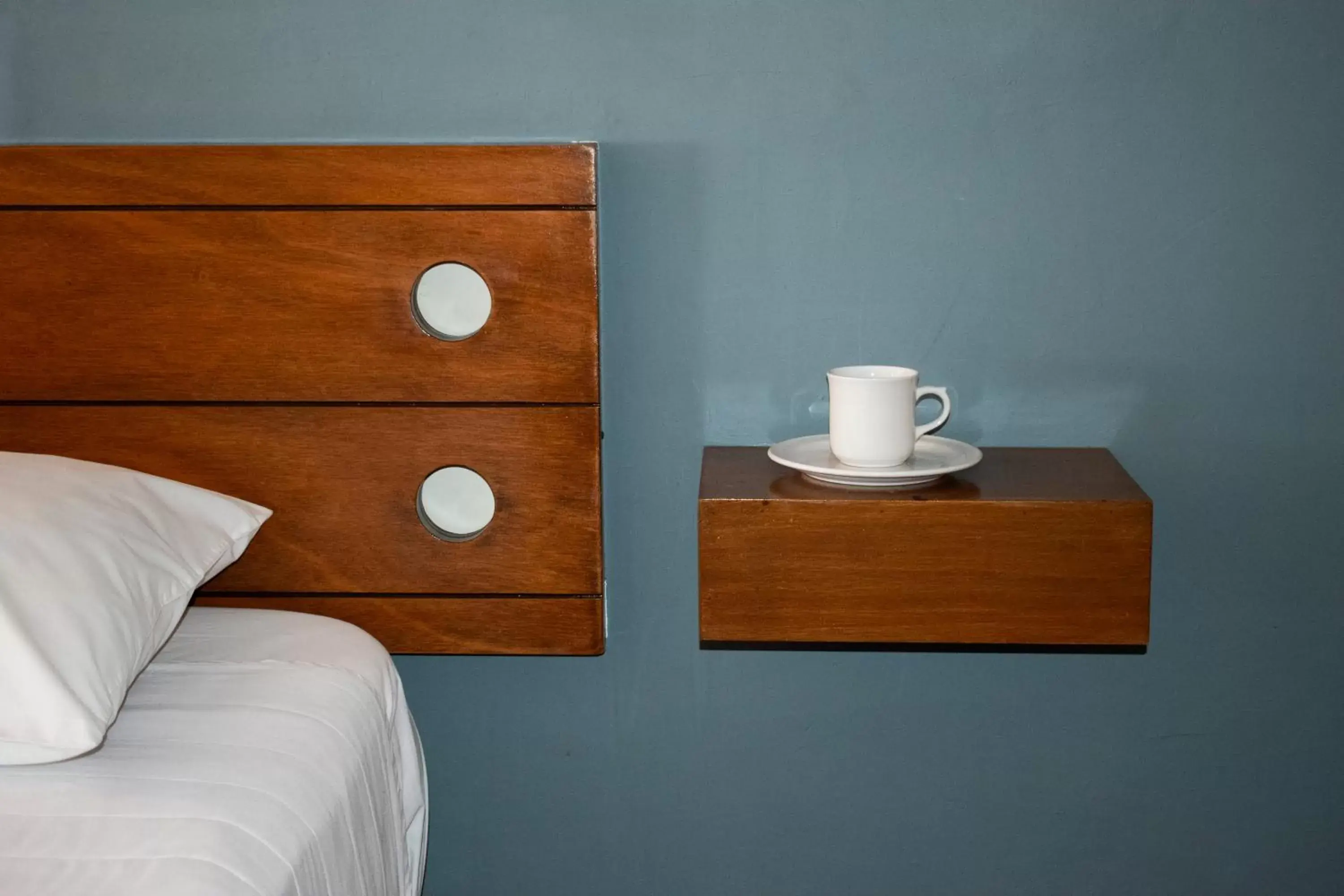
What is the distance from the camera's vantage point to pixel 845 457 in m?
1.17

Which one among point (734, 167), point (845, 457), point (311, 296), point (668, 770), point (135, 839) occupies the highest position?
point (734, 167)

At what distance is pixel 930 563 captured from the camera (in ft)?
3.73

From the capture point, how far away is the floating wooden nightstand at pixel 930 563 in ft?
3.68

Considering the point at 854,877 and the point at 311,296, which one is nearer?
the point at 311,296

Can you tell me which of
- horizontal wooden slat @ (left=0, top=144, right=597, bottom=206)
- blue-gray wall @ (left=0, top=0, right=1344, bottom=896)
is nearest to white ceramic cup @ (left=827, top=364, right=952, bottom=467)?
blue-gray wall @ (left=0, top=0, right=1344, bottom=896)

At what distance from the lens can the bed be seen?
121 cm

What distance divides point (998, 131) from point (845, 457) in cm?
37

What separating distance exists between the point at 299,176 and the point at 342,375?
20 centimetres

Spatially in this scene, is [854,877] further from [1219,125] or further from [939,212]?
[1219,125]

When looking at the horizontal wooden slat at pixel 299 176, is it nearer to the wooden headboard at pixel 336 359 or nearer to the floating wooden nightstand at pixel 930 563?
the wooden headboard at pixel 336 359

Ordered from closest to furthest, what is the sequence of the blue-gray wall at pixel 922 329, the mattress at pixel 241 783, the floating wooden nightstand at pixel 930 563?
the mattress at pixel 241 783 < the floating wooden nightstand at pixel 930 563 < the blue-gray wall at pixel 922 329

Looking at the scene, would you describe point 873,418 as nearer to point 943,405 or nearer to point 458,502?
point 943,405

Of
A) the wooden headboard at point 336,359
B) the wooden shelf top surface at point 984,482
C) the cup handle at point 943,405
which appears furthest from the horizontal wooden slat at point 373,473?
the cup handle at point 943,405

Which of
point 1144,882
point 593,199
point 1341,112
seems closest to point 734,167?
point 593,199
